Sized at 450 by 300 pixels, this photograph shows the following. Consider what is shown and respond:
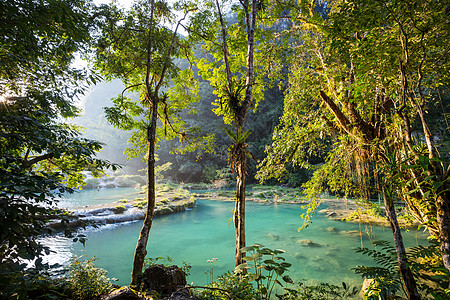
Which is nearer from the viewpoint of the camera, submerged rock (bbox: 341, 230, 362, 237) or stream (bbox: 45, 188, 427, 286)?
stream (bbox: 45, 188, 427, 286)

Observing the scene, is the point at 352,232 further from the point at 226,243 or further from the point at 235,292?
the point at 235,292

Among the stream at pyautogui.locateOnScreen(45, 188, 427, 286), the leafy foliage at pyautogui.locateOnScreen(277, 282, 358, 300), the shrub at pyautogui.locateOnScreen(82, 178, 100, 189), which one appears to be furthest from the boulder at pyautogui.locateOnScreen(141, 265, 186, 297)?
the shrub at pyautogui.locateOnScreen(82, 178, 100, 189)

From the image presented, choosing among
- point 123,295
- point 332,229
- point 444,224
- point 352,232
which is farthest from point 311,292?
point 332,229

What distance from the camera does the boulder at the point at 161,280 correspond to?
2969 mm

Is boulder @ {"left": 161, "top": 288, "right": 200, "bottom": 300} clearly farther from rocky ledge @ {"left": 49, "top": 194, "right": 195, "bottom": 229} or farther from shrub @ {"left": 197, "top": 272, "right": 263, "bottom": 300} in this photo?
rocky ledge @ {"left": 49, "top": 194, "right": 195, "bottom": 229}

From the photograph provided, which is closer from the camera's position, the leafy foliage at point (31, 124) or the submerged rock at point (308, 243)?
the leafy foliage at point (31, 124)

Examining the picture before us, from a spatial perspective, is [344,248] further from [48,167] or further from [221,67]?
[48,167]

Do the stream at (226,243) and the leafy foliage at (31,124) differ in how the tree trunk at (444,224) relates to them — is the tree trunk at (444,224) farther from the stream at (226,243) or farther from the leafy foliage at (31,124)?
the leafy foliage at (31,124)

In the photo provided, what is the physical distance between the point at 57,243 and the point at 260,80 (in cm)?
921

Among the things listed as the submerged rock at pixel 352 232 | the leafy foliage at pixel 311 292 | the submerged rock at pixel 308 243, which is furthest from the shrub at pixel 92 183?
the leafy foliage at pixel 311 292

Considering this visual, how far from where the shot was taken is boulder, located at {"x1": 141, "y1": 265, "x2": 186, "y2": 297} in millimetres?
2969

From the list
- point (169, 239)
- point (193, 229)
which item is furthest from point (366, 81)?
point (193, 229)

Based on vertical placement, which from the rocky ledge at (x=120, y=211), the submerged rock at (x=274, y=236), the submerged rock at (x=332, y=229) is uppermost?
the rocky ledge at (x=120, y=211)

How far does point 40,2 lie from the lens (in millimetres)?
2018
